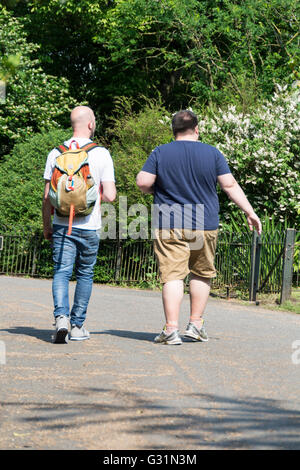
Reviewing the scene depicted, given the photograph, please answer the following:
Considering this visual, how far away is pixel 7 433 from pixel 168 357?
211 centimetres

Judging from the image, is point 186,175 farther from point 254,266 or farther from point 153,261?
point 153,261

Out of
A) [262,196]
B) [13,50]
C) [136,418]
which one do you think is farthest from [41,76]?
[136,418]

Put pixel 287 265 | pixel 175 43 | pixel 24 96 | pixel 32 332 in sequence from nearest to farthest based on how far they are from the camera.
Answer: pixel 32 332 → pixel 287 265 → pixel 24 96 → pixel 175 43

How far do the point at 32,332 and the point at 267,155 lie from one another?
956 cm

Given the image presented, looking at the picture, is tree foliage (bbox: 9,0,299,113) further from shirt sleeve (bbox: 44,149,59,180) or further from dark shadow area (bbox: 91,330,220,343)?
shirt sleeve (bbox: 44,149,59,180)

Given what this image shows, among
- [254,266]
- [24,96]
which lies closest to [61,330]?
[254,266]

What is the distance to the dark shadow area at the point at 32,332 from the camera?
246 inches

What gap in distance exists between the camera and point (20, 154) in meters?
19.6

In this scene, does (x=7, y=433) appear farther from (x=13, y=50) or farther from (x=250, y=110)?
(x=13, y=50)

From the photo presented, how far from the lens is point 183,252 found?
6.08 metres

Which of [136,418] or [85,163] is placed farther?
[85,163]

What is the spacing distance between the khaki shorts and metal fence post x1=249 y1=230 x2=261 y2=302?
5686 millimetres

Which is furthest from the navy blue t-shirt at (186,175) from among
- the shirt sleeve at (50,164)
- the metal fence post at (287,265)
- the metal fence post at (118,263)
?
the metal fence post at (118,263)

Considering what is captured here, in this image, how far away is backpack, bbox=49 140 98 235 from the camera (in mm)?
5766
